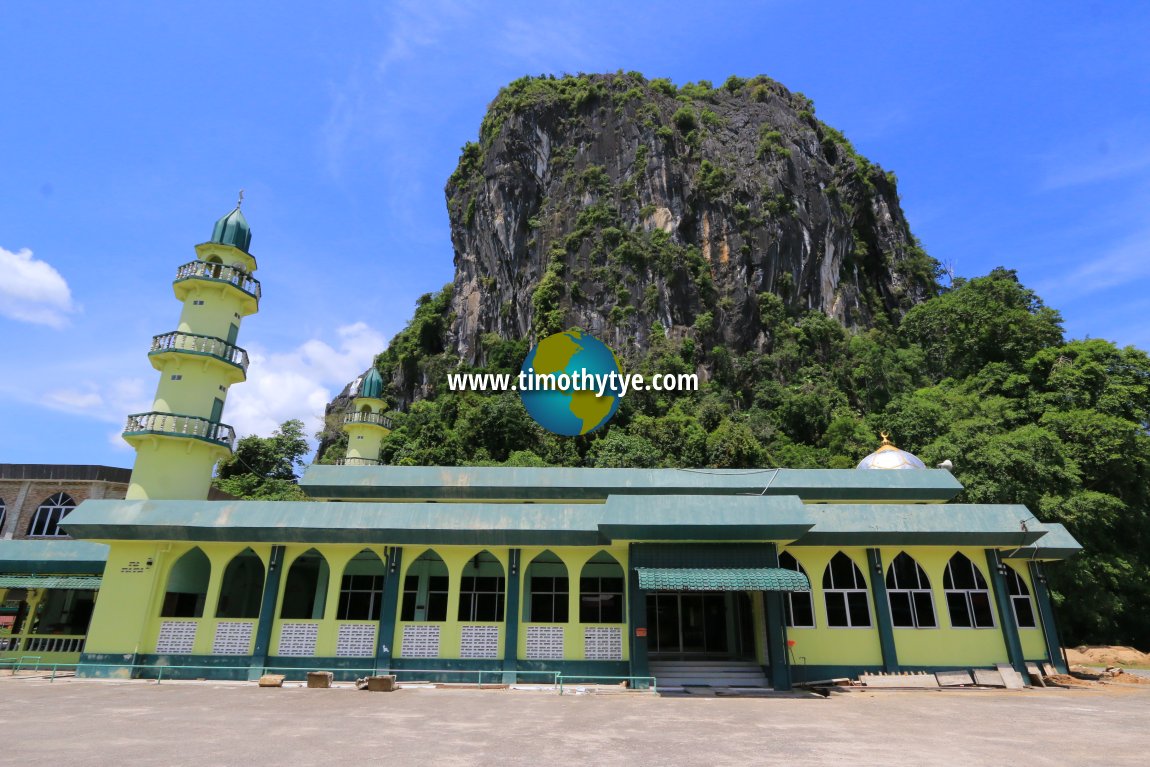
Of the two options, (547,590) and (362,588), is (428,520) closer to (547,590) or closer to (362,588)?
(362,588)

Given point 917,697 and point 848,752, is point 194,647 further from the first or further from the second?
point 917,697

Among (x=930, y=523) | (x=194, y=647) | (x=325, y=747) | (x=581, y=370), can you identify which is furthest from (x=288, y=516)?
(x=581, y=370)

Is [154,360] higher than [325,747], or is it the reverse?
[154,360]

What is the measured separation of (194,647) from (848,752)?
1475cm

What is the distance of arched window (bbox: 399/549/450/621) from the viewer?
52.0 ft

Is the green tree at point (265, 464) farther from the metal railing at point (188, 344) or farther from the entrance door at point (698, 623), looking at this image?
the entrance door at point (698, 623)

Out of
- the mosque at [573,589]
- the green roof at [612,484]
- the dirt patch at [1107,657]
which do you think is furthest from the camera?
the dirt patch at [1107,657]

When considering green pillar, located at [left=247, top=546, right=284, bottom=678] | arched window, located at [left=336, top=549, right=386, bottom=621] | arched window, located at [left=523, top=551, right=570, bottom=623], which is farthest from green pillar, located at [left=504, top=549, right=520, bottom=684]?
green pillar, located at [left=247, top=546, right=284, bottom=678]

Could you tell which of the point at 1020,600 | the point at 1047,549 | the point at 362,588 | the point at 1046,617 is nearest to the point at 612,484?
the point at 362,588

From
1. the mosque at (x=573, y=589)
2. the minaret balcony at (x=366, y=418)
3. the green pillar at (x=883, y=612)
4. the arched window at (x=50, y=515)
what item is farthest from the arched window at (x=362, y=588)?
the arched window at (x=50, y=515)

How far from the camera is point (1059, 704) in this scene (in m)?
11.8

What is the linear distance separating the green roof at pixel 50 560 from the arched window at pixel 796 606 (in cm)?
1847

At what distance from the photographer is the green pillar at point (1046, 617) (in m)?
15.5

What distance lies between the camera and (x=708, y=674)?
14828 mm
